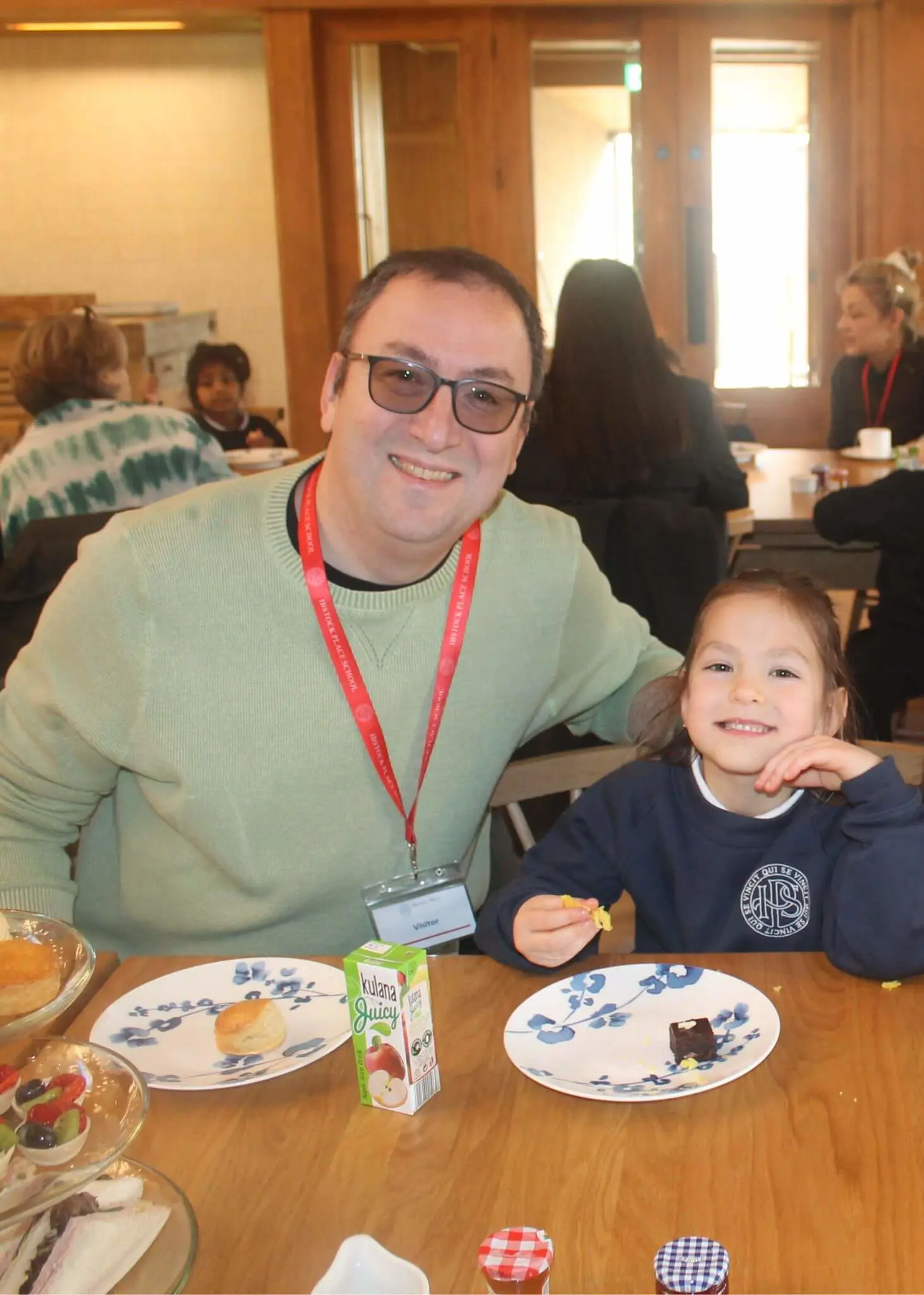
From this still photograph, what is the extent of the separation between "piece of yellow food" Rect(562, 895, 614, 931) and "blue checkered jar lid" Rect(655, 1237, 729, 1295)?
511mm

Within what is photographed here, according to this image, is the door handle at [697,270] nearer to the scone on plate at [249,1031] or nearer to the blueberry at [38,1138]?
the scone on plate at [249,1031]

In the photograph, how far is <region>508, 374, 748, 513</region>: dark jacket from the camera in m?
3.29

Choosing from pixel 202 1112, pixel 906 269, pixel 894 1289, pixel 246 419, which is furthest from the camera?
pixel 246 419

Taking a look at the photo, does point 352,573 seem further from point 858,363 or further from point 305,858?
point 858,363

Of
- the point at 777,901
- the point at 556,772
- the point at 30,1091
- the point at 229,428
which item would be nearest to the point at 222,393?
the point at 229,428

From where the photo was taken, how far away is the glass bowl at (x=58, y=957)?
3.45 feet

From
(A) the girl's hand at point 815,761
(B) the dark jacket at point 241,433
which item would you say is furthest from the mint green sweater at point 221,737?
(B) the dark jacket at point 241,433

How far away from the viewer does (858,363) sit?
18.4ft

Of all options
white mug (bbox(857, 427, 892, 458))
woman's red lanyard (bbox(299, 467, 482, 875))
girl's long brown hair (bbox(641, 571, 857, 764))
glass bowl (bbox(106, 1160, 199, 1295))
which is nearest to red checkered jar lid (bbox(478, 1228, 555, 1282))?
glass bowl (bbox(106, 1160, 199, 1295))

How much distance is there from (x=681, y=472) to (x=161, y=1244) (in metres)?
2.69

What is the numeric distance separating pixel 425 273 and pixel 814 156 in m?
6.36

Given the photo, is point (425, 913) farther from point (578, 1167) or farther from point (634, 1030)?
point (578, 1167)

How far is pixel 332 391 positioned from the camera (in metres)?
1.72

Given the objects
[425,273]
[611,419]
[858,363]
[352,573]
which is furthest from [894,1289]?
[858,363]
